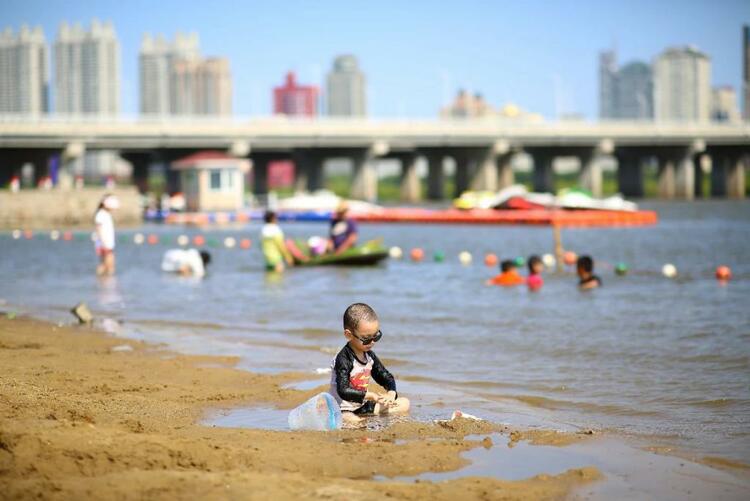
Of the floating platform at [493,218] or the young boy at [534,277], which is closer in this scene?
the young boy at [534,277]

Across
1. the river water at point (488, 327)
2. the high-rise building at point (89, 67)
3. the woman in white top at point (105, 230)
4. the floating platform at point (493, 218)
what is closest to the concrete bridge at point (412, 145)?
the floating platform at point (493, 218)

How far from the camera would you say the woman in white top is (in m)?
24.0

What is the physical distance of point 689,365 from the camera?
13.3 metres

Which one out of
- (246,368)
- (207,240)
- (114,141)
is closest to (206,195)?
(114,141)

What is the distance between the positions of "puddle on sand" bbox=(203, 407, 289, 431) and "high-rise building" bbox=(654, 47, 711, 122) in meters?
173

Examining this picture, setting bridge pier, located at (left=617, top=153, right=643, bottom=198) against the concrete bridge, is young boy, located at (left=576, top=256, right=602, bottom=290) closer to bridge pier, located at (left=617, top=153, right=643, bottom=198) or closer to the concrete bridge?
the concrete bridge

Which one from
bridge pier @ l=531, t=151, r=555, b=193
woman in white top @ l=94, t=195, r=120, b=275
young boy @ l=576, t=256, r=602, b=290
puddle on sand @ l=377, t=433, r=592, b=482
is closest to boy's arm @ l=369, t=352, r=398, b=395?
puddle on sand @ l=377, t=433, r=592, b=482

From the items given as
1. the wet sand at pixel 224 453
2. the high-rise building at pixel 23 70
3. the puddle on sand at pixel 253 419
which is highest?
the high-rise building at pixel 23 70

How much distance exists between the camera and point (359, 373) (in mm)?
9531

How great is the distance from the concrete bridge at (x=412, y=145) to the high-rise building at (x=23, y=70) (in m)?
46.6

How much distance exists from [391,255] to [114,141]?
1929 inches

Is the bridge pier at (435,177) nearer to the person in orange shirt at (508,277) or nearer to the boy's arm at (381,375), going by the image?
the person in orange shirt at (508,277)

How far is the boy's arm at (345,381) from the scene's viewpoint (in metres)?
9.39

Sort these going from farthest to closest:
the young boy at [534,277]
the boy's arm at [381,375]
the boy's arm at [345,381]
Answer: the young boy at [534,277], the boy's arm at [381,375], the boy's arm at [345,381]
